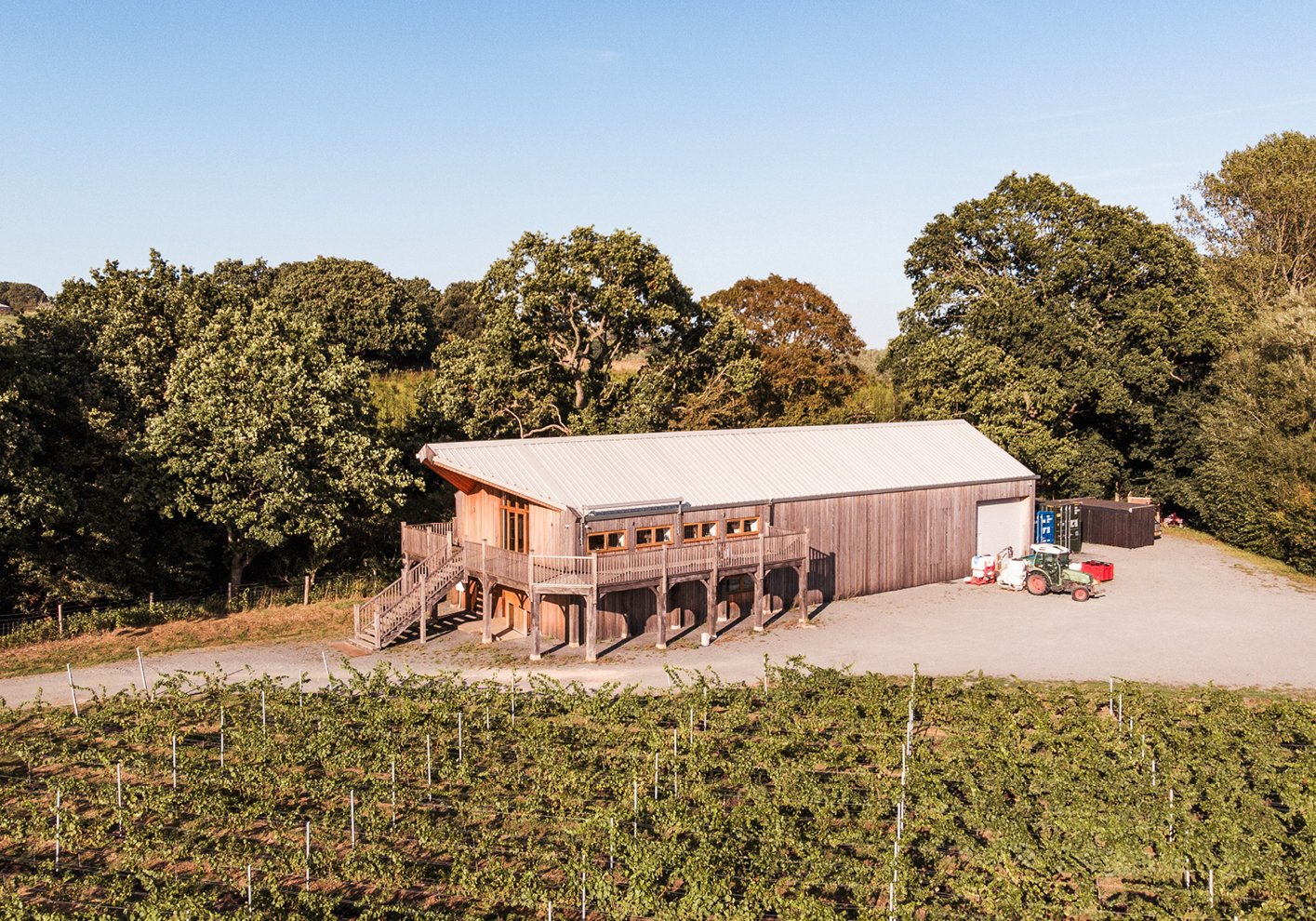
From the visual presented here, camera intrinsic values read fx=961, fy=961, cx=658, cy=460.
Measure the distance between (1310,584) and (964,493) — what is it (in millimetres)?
12763

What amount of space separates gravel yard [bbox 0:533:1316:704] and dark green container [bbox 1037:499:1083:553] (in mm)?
7652

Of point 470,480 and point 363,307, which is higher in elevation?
point 363,307

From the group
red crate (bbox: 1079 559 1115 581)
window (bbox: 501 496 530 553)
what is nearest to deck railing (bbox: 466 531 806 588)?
window (bbox: 501 496 530 553)

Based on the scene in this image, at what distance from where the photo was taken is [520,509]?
2712 centimetres

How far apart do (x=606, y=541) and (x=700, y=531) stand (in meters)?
3.14

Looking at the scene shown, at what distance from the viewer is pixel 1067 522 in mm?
40344

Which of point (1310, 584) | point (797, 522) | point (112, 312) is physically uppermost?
A: point (112, 312)

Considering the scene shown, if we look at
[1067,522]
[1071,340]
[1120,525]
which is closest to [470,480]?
[1067,522]

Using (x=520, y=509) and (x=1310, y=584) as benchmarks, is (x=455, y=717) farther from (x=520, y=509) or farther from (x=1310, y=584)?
(x=1310, y=584)

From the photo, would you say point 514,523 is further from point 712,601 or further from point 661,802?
point 661,802

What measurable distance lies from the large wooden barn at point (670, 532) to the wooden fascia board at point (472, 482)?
2.2 inches

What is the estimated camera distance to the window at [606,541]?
85.8 ft

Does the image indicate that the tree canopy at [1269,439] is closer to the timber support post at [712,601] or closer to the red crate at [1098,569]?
the red crate at [1098,569]

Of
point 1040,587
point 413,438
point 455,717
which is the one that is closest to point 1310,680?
point 1040,587
